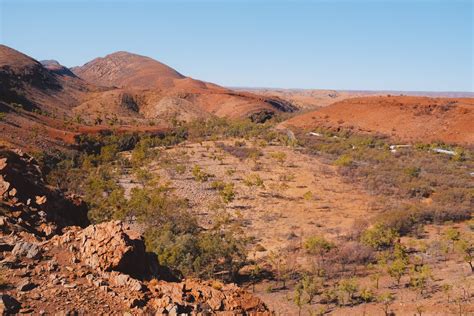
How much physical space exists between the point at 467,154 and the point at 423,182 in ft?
39.4

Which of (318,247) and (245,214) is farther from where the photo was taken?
(245,214)

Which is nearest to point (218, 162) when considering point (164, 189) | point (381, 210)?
point (164, 189)

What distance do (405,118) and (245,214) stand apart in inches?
1164

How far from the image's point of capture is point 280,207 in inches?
858

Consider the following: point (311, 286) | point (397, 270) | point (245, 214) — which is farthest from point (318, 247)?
point (245, 214)

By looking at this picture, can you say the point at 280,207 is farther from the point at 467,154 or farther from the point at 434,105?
the point at 434,105

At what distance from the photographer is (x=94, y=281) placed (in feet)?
20.3

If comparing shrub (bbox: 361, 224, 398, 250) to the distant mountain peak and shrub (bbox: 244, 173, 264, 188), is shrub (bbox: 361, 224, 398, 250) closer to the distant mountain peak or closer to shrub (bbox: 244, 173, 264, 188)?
shrub (bbox: 244, 173, 264, 188)

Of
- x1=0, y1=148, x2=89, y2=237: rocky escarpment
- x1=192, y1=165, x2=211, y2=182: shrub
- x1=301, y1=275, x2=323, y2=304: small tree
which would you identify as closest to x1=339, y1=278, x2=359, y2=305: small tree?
x1=301, y1=275, x2=323, y2=304: small tree

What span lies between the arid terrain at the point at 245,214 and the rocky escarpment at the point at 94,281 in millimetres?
25

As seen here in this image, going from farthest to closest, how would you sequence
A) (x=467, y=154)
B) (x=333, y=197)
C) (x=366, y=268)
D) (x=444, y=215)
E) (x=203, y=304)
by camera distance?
1. (x=467, y=154)
2. (x=333, y=197)
3. (x=444, y=215)
4. (x=366, y=268)
5. (x=203, y=304)

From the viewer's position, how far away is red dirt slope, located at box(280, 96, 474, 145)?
1576 inches

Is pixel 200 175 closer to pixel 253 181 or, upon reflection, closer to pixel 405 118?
pixel 253 181

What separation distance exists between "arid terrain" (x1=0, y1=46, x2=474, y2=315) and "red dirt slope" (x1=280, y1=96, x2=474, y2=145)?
0.67 ft
